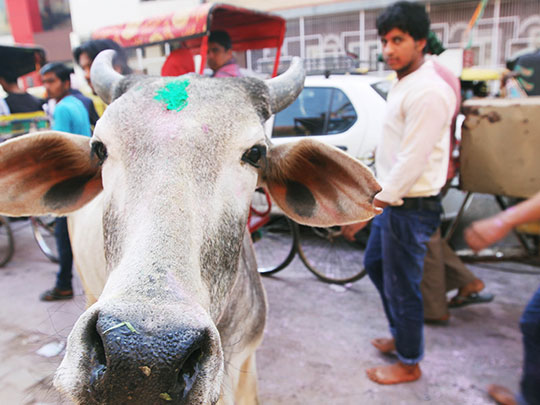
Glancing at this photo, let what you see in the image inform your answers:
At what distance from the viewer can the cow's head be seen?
98 centimetres

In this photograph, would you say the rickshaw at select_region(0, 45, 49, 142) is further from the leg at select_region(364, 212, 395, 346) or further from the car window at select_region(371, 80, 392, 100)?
the leg at select_region(364, 212, 395, 346)

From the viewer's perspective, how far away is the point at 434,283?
3.88 m

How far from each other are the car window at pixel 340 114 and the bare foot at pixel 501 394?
3.10m

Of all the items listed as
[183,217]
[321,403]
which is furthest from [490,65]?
[183,217]

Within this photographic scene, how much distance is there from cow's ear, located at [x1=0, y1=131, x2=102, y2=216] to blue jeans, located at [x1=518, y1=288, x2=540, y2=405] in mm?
2270

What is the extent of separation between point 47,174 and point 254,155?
1048 mm

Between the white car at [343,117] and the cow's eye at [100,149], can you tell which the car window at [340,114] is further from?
the cow's eye at [100,149]

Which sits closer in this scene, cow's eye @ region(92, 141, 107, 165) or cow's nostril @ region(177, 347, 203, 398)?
cow's nostril @ region(177, 347, 203, 398)

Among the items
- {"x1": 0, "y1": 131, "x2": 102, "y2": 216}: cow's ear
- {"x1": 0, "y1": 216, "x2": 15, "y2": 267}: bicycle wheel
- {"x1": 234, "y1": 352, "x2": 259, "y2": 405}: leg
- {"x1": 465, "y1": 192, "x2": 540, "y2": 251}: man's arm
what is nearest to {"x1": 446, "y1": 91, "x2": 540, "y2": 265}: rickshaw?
{"x1": 465, "y1": 192, "x2": 540, "y2": 251}: man's arm

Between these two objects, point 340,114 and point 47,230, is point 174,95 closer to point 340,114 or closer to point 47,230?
point 340,114

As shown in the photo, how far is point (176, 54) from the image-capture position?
3674mm

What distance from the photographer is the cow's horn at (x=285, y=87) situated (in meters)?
2.02

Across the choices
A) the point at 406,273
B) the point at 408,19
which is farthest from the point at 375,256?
the point at 408,19

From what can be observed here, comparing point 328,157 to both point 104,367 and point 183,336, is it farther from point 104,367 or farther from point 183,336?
point 104,367
